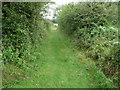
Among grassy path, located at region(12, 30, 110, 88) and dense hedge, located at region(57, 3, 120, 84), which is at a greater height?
dense hedge, located at region(57, 3, 120, 84)


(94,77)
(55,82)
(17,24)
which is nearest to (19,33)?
(17,24)

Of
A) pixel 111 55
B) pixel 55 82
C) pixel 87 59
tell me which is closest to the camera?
pixel 55 82

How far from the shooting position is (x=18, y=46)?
517cm

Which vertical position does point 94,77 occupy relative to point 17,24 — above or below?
below

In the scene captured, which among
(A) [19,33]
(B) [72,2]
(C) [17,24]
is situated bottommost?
(A) [19,33]

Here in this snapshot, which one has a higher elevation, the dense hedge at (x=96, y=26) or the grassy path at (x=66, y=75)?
the dense hedge at (x=96, y=26)

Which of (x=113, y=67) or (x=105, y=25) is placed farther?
(x=105, y=25)

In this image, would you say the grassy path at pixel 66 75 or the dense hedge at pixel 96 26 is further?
the dense hedge at pixel 96 26

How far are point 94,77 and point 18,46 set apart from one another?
11.2 feet

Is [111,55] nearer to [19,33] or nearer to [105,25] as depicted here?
[19,33]

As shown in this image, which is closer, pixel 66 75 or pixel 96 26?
pixel 66 75

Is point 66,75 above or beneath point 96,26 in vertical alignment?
beneath

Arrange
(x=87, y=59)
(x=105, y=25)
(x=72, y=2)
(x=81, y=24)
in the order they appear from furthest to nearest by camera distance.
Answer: (x=72, y=2) < (x=81, y=24) < (x=105, y=25) < (x=87, y=59)

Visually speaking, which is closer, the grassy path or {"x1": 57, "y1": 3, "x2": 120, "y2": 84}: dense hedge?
the grassy path
